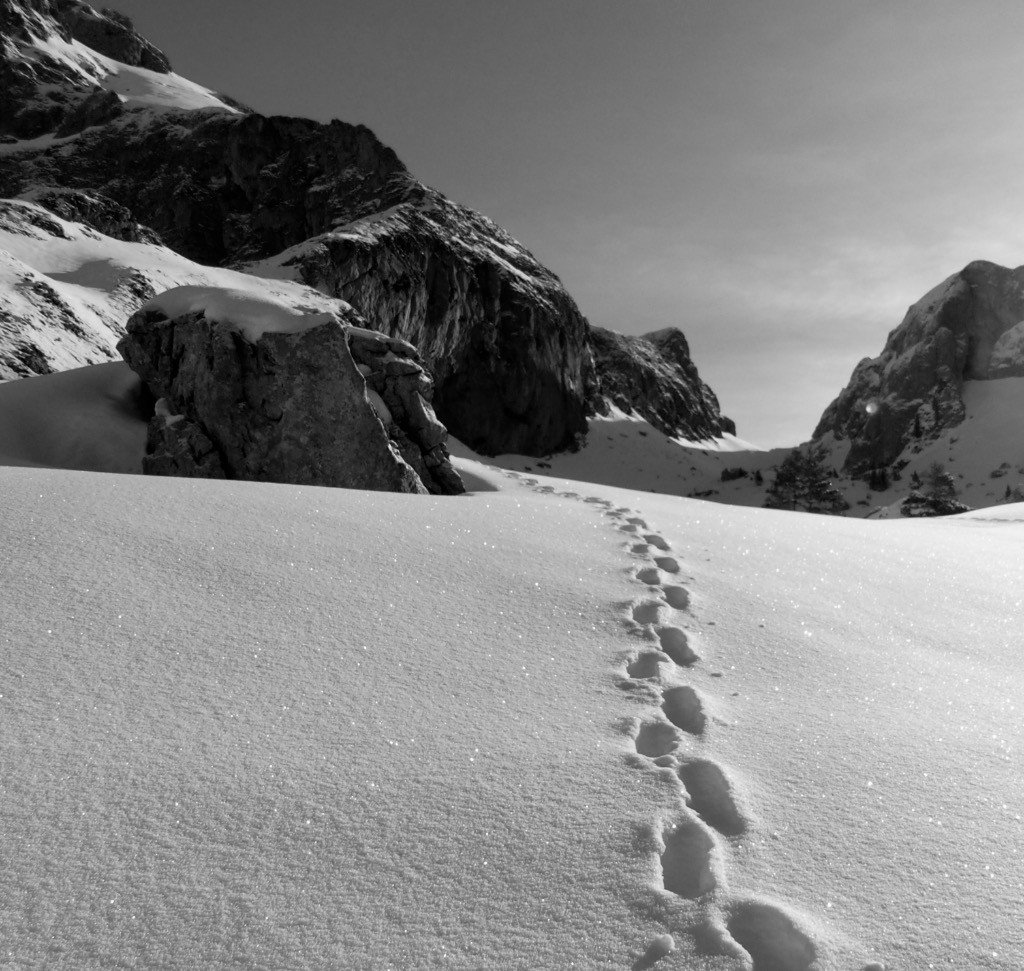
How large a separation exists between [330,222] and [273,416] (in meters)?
51.5

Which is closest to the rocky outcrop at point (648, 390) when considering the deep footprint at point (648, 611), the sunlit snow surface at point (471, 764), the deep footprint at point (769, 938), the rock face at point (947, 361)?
the rock face at point (947, 361)

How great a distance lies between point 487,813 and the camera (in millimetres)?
1888

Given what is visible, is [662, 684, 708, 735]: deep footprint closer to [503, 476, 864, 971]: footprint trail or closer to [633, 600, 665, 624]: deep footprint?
[503, 476, 864, 971]: footprint trail

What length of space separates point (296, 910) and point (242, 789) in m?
0.50

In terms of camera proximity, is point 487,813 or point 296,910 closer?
point 296,910

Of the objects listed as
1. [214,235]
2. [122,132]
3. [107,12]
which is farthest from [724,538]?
[107,12]

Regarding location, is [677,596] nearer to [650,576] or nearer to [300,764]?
[650,576]

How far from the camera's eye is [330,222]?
187 ft

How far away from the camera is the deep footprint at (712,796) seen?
1.91 metres

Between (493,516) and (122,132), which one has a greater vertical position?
(122,132)

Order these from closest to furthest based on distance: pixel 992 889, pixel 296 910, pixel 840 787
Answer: pixel 296 910 → pixel 992 889 → pixel 840 787

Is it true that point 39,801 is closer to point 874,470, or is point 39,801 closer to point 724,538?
point 724,538

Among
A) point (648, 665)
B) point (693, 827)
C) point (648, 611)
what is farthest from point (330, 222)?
point (693, 827)

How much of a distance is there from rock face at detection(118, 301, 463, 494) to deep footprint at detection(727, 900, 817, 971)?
Result: 34.0 feet
